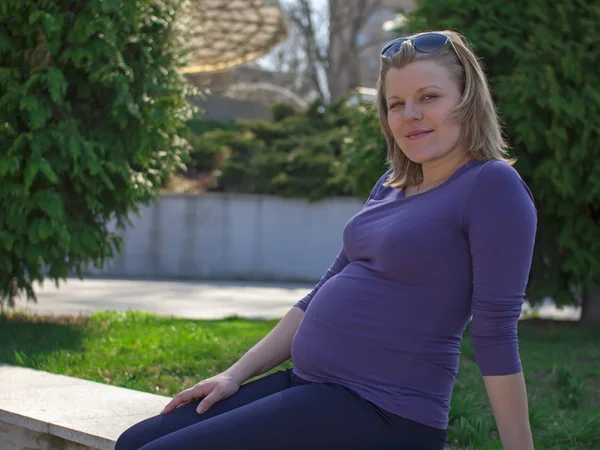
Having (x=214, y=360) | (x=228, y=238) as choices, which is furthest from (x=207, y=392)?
(x=228, y=238)

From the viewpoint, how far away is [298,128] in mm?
19109

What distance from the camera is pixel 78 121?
6.42 metres

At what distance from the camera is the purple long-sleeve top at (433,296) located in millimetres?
1926

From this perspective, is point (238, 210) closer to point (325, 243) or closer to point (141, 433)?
point (325, 243)

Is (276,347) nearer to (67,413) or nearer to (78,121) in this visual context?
(67,413)

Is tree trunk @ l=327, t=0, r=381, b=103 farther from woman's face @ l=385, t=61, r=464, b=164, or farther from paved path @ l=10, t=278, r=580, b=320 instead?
woman's face @ l=385, t=61, r=464, b=164

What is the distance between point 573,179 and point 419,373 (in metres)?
5.14

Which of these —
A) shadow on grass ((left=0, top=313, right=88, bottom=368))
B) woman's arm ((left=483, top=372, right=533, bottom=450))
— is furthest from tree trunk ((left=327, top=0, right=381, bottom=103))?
woman's arm ((left=483, top=372, right=533, bottom=450))

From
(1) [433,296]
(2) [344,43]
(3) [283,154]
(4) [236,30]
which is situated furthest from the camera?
(4) [236,30]

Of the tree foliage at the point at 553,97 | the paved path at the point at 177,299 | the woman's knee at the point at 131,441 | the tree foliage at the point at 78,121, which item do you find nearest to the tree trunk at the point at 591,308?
the tree foliage at the point at 553,97

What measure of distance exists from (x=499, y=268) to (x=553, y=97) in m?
5.09

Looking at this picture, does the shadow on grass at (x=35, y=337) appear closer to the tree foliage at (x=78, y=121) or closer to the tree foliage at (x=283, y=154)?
the tree foliage at (x=78, y=121)

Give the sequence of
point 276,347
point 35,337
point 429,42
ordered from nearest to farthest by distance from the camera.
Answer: point 429,42, point 276,347, point 35,337

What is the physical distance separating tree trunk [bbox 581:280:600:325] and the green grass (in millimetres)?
374
